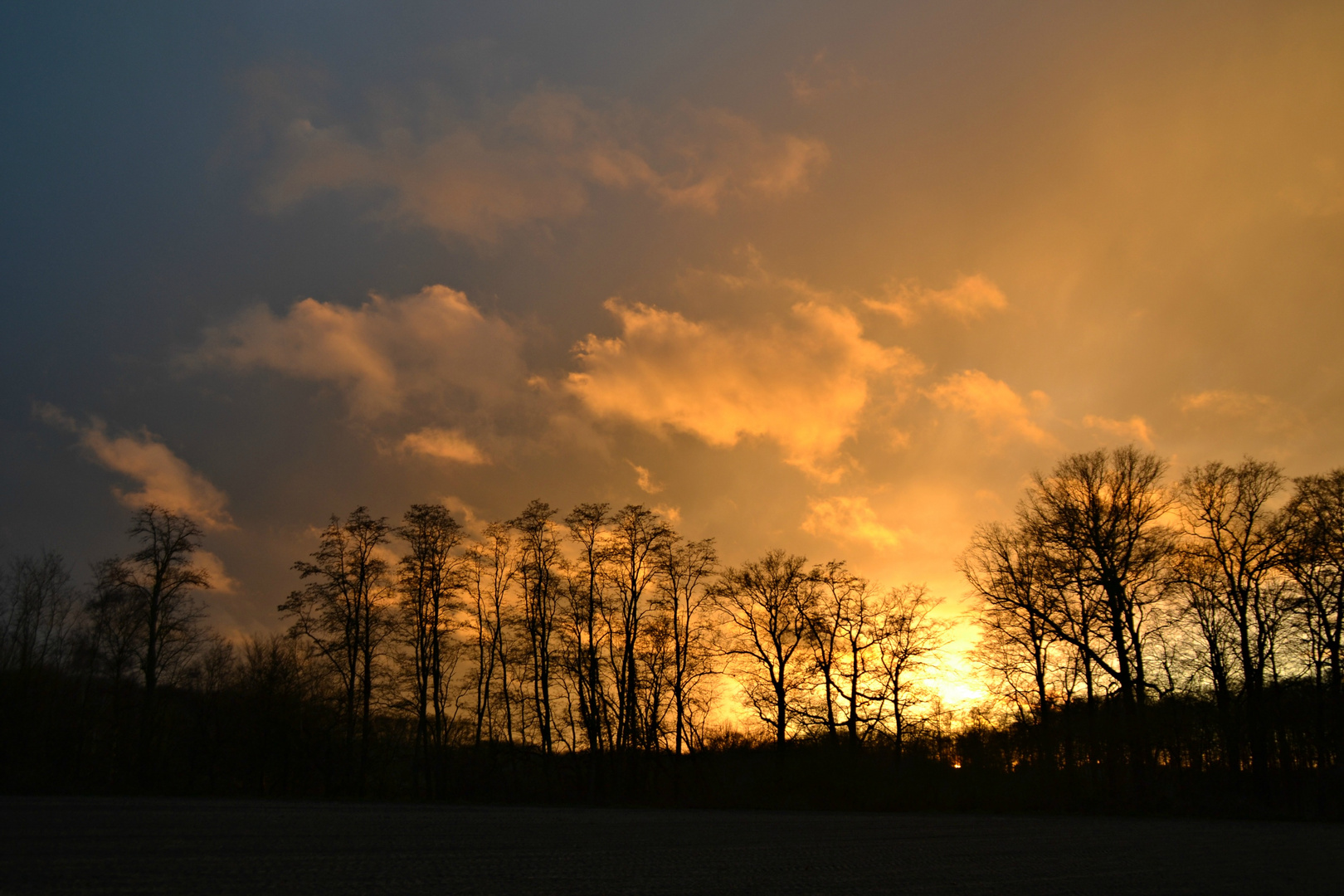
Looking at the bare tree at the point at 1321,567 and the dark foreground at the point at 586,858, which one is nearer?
A: the dark foreground at the point at 586,858

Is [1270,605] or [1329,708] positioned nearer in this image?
[1329,708]

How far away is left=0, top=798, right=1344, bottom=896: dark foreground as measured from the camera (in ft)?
22.8

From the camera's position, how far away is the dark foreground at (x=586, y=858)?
6.94 m

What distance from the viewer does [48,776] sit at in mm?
34844

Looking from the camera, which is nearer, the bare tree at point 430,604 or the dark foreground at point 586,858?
the dark foreground at point 586,858

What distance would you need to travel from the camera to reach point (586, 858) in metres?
9.54

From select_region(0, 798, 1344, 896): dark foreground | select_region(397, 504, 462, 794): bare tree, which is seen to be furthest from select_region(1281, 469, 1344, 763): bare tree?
select_region(397, 504, 462, 794): bare tree

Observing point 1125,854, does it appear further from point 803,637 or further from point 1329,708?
point 803,637

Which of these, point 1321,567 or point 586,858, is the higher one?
point 1321,567

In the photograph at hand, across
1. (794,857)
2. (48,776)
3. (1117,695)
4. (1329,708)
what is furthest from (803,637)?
(48,776)

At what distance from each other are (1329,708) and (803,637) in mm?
23000

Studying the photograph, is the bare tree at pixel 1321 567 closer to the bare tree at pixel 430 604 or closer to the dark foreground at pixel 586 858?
the dark foreground at pixel 586 858

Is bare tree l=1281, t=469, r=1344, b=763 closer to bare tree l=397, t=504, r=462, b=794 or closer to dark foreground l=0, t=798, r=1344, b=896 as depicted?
dark foreground l=0, t=798, r=1344, b=896

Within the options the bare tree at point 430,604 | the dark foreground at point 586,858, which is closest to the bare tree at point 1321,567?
the dark foreground at point 586,858
